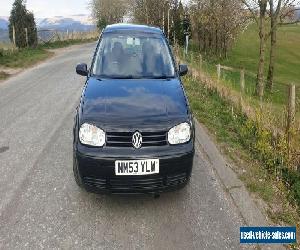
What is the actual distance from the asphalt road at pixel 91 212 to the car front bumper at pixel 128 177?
0.37 metres

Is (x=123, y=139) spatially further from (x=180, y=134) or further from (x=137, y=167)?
(x=180, y=134)

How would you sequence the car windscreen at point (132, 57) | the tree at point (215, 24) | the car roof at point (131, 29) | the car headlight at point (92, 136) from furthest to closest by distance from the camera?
the tree at point (215, 24), the car roof at point (131, 29), the car windscreen at point (132, 57), the car headlight at point (92, 136)

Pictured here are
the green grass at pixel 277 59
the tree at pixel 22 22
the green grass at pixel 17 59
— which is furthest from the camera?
the tree at pixel 22 22

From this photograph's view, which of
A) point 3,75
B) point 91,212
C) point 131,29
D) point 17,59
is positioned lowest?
point 91,212

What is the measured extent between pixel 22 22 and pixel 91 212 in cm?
3080

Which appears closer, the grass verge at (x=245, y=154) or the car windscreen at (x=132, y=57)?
the grass verge at (x=245, y=154)

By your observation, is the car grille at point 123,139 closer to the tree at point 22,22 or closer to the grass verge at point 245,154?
the grass verge at point 245,154

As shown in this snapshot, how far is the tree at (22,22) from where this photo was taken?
31641mm

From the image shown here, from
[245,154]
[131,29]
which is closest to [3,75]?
[131,29]

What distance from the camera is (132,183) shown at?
14.0ft

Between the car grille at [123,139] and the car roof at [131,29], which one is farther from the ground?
the car roof at [131,29]

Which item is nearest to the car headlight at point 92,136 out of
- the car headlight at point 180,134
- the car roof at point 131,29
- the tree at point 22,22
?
the car headlight at point 180,134

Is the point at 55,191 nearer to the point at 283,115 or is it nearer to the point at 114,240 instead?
the point at 114,240

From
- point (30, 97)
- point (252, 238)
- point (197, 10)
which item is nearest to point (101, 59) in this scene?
point (252, 238)
